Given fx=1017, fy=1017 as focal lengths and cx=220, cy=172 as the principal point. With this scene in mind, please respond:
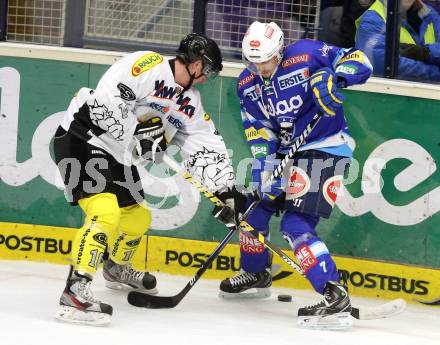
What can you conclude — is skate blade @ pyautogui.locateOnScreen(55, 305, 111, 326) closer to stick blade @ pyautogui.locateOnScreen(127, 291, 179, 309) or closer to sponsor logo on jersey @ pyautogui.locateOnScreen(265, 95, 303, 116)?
stick blade @ pyautogui.locateOnScreen(127, 291, 179, 309)

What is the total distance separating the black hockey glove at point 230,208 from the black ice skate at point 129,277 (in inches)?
20.8

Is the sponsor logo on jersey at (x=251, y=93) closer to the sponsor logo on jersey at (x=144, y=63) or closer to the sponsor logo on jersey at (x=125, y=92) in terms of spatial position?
the sponsor logo on jersey at (x=144, y=63)

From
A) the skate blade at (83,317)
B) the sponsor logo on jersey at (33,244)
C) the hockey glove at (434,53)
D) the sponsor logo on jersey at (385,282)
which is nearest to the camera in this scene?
the skate blade at (83,317)

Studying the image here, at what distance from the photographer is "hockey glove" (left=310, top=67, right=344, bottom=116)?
4.27 meters

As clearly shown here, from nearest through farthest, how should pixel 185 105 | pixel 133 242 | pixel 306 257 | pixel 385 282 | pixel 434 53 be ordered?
pixel 306 257, pixel 185 105, pixel 133 242, pixel 385 282, pixel 434 53

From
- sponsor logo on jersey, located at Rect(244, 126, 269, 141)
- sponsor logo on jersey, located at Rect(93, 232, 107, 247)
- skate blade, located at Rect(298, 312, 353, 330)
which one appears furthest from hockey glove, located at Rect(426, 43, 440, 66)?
sponsor logo on jersey, located at Rect(93, 232, 107, 247)

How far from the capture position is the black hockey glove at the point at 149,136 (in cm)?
435

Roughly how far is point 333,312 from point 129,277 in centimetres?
106

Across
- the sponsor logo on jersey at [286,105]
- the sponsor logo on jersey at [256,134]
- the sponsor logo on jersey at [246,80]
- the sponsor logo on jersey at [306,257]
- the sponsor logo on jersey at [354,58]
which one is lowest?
the sponsor logo on jersey at [306,257]

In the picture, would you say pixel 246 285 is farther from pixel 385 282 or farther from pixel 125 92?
pixel 125 92

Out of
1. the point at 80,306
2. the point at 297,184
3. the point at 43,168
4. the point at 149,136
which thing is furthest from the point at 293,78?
the point at 43,168

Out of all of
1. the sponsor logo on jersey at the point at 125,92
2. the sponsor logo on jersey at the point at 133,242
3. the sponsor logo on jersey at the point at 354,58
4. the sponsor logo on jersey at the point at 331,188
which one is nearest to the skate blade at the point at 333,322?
the sponsor logo on jersey at the point at 331,188

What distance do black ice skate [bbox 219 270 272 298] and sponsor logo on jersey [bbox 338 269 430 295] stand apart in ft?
1.52

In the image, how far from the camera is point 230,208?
4496mm
